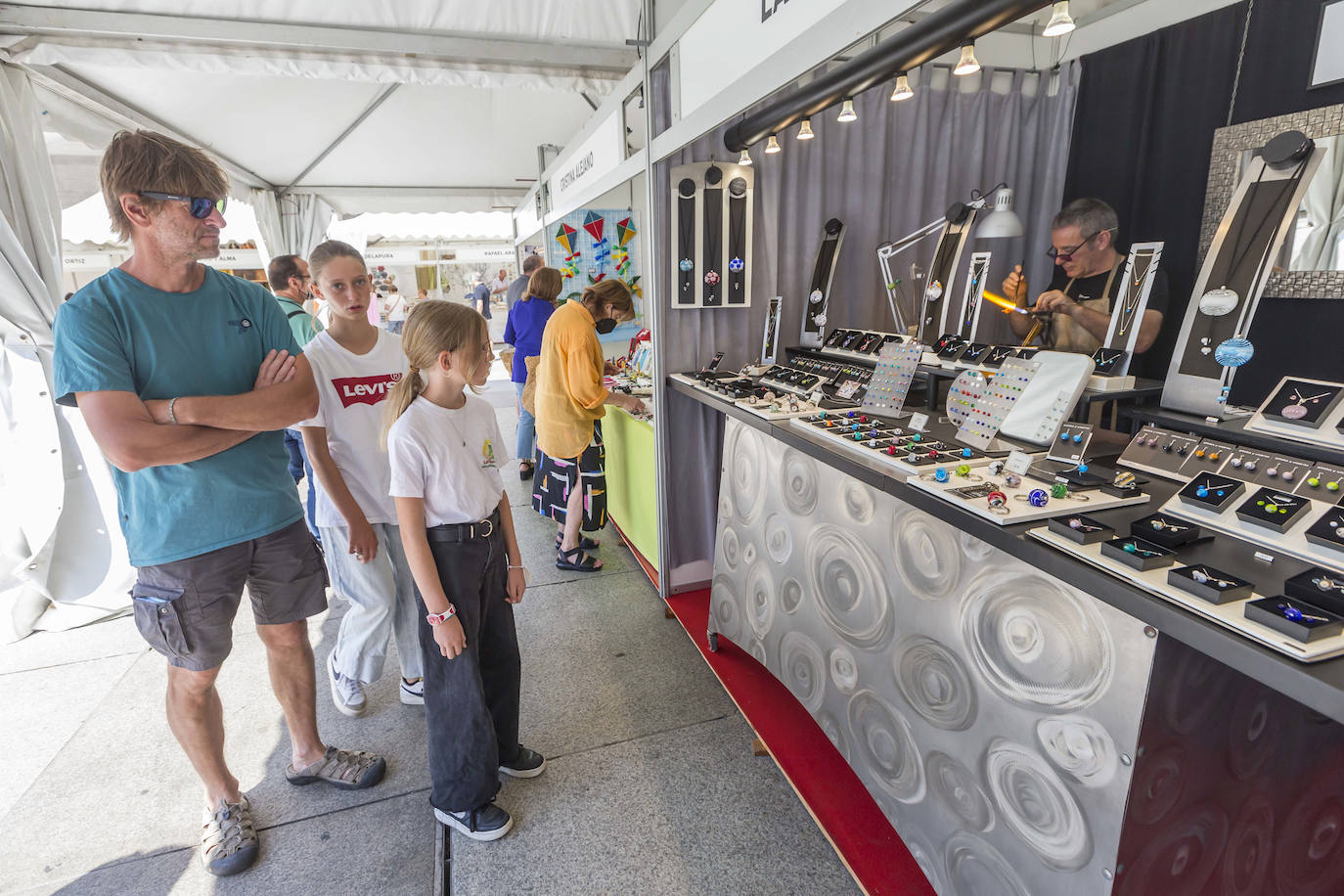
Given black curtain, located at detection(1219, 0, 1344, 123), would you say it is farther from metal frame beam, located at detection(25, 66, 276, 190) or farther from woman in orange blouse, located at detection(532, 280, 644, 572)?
metal frame beam, located at detection(25, 66, 276, 190)

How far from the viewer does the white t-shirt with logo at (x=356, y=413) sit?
5.86ft

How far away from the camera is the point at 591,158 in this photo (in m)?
2.96

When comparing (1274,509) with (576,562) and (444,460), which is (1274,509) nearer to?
(444,460)

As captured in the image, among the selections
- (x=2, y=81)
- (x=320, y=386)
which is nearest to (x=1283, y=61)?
(x=320, y=386)

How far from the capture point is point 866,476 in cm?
143

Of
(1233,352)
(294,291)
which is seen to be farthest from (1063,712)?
(294,291)

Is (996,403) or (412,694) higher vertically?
(996,403)

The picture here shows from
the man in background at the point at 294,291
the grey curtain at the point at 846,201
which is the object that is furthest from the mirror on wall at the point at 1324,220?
the man in background at the point at 294,291

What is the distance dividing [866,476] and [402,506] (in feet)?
3.35

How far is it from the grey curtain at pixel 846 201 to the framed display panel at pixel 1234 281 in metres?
1.65

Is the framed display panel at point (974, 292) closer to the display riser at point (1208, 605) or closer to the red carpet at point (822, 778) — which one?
the red carpet at point (822, 778)

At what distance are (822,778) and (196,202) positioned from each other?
2055 millimetres

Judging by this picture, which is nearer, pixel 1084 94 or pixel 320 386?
pixel 320 386

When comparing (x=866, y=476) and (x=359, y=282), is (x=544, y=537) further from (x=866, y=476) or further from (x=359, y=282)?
(x=866, y=476)
